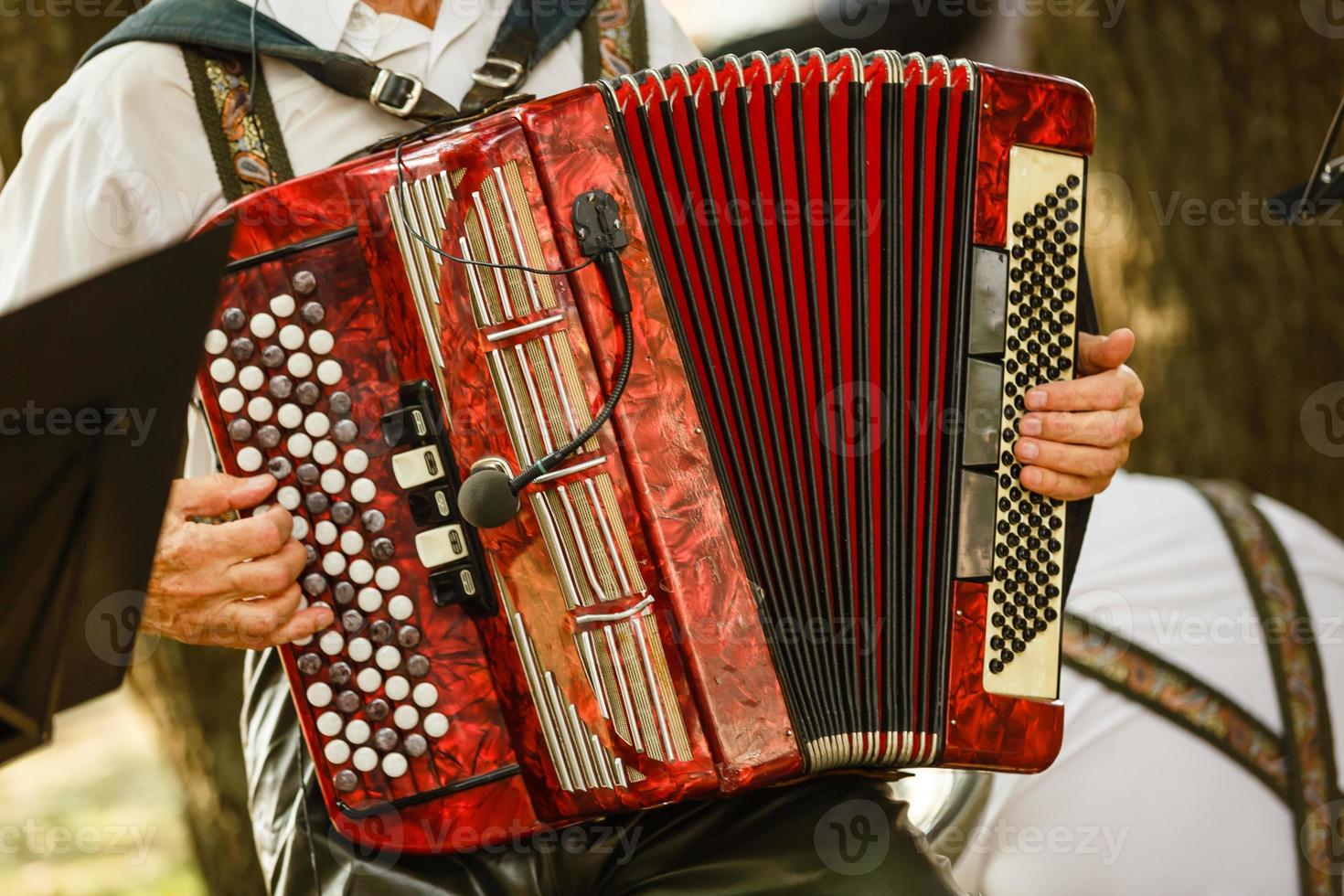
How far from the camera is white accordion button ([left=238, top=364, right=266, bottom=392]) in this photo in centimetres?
124

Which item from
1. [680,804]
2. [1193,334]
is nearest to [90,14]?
[680,804]

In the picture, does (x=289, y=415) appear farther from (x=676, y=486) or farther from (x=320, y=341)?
(x=676, y=486)

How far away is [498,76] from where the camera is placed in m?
1.58

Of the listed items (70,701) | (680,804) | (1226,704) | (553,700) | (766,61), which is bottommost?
(1226,704)

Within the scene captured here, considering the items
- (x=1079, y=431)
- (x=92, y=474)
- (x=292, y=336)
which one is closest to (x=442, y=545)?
(x=292, y=336)

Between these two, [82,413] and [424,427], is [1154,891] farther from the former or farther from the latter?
[82,413]

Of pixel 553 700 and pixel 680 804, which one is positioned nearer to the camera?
pixel 553 700

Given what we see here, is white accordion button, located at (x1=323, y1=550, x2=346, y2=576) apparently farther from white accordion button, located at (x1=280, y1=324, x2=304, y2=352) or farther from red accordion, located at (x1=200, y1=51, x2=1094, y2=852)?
white accordion button, located at (x1=280, y1=324, x2=304, y2=352)

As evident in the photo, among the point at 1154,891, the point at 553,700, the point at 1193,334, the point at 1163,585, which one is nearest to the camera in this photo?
the point at 553,700

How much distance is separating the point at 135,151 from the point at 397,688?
2.57 ft

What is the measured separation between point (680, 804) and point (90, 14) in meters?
1.91

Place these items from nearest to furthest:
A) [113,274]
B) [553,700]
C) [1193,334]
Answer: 1. [113,274]
2. [553,700]
3. [1193,334]

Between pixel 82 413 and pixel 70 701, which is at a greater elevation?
pixel 82 413

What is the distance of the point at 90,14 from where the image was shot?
227 centimetres
